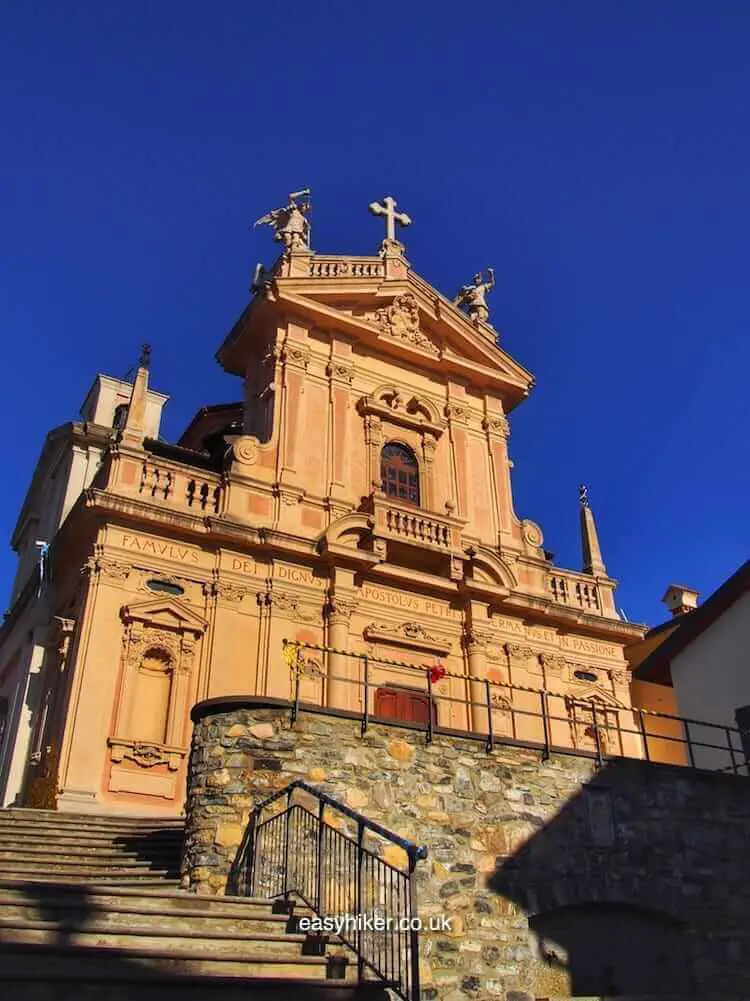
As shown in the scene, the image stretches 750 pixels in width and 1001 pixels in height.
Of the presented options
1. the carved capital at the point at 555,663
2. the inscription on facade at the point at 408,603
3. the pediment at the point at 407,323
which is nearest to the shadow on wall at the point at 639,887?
the carved capital at the point at 555,663

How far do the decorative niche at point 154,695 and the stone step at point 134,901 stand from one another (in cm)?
791

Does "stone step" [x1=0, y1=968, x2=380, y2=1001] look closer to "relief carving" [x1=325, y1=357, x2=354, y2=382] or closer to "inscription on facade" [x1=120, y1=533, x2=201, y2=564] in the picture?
"inscription on facade" [x1=120, y1=533, x2=201, y2=564]

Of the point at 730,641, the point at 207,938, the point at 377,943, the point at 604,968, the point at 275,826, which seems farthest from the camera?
the point at 730,641

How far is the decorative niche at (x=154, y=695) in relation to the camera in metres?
17.4

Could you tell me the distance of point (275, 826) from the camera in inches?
416

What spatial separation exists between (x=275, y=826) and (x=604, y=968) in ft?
16.8

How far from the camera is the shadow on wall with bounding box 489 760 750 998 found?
39.3 ft

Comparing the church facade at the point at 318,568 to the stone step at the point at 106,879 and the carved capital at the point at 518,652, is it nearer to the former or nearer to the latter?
the carved capital at the point at 518,652

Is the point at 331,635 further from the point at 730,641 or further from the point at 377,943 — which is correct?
the point at 377,943

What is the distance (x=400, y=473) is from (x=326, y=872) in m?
14.9

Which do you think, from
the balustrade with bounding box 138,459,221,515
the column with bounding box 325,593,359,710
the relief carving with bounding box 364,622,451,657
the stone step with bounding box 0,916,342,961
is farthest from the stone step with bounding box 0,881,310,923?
the balustrade with bounding box 138,459,221,515

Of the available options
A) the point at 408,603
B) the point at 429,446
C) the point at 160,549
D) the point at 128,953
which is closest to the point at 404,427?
the point at 429,446

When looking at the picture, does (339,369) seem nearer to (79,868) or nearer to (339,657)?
(339,657)

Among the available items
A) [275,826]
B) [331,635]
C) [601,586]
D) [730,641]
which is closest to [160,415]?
[331,635]
